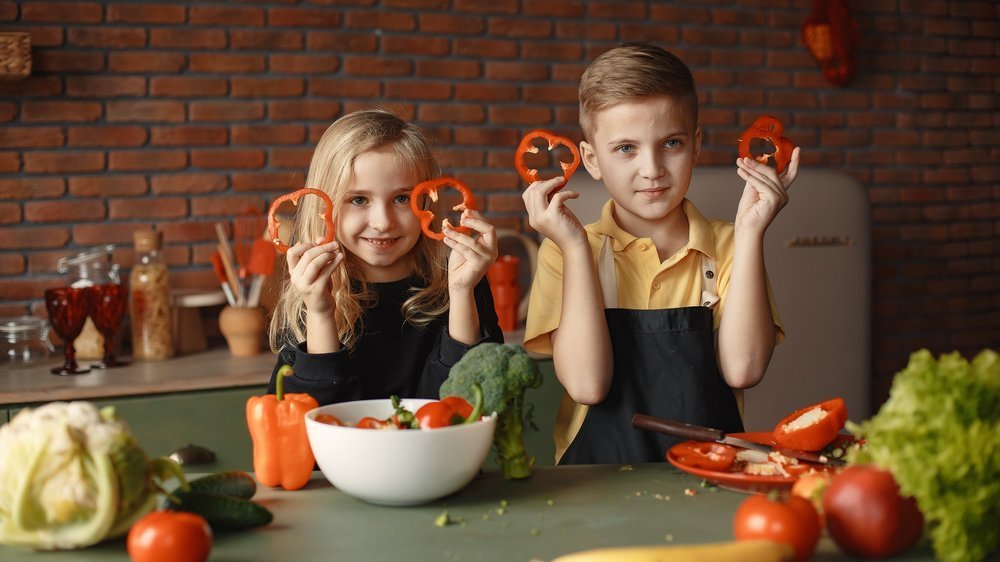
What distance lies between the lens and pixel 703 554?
3.31 ft

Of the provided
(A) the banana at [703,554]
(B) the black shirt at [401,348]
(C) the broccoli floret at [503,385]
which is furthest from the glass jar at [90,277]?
(A) the banana at [703,554]

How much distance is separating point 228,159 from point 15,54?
2.49 feet

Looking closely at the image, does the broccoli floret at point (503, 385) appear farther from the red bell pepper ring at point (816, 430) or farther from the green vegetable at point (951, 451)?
the green vegetable at point (951, 451)

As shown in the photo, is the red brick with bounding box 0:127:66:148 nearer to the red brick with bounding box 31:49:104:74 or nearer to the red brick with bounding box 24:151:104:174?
the red brick with bounding box 24:151:104:174

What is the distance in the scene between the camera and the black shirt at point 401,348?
6.58 feet

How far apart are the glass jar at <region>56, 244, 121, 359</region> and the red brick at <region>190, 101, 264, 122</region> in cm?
58

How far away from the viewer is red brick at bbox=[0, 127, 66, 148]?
322 cm

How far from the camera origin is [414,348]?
211 cm

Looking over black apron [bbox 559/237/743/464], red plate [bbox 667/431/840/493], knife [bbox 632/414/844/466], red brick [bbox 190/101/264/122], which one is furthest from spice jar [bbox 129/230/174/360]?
red plate [bbox 667/431/840/493]

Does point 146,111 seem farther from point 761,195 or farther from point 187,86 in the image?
point 761,195

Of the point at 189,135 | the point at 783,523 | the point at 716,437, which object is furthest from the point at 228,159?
the point at 783,523

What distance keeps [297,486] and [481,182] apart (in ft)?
8.19

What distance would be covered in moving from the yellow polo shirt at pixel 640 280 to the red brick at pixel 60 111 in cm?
202

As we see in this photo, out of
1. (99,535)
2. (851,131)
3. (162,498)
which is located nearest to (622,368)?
(162,498)
